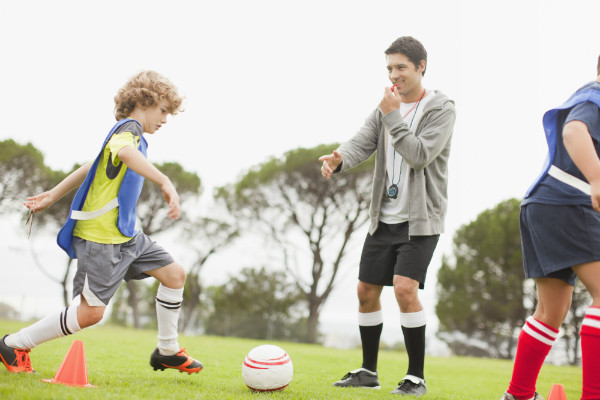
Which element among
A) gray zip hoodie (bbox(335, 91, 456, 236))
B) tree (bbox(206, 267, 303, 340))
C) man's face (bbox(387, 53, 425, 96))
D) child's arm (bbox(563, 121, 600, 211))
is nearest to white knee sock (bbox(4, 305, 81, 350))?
gray zip hoodie (bbox(335, 91, 456, 236))

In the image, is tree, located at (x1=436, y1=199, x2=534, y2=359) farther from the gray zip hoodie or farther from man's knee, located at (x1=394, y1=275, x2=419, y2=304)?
man's knee, located at (x1=394, y1=275, x2=419, y2=304)

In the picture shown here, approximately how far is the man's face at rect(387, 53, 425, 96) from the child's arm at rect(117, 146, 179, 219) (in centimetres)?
196

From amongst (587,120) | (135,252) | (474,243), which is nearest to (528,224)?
(587,120)

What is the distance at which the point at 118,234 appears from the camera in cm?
325

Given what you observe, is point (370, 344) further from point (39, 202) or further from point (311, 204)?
point (311, 204)

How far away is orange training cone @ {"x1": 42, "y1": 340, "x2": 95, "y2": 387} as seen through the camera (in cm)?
296

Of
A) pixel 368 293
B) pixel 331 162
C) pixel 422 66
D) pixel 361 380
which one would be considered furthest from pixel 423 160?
pixel 361 380

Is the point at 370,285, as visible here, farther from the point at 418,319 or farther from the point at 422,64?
the point at 422,64

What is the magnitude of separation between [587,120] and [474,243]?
26.2 meters

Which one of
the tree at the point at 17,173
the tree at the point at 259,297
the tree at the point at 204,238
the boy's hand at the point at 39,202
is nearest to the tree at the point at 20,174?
the tree at the point at 17,173

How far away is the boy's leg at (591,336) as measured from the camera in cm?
254

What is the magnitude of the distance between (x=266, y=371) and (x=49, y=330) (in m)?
1.33

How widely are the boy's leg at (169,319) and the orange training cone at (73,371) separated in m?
0.55

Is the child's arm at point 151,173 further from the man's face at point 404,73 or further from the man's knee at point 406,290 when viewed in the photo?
the man's face at point 404,73
